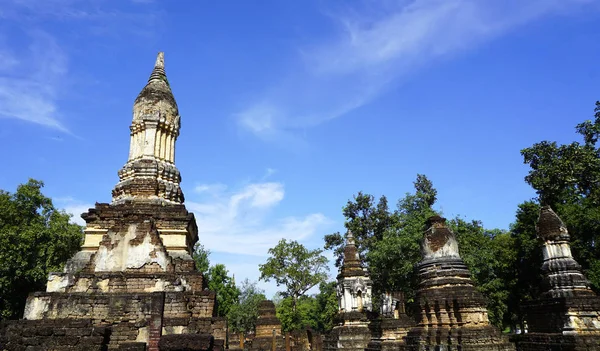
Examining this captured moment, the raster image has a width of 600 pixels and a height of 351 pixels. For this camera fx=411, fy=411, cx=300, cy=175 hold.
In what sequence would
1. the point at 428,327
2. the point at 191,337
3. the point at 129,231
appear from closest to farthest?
the point at 191,337 → the point at 428,327 → the point at 129,231

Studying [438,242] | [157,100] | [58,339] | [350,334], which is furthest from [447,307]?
[157,100]

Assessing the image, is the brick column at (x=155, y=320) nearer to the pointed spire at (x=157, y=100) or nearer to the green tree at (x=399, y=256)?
the pointed spire at (x=157, y=100)

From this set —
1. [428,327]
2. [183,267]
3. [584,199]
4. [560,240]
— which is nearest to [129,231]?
[183,267]

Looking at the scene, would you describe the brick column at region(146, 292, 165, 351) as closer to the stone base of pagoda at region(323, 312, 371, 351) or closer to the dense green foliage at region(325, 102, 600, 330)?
the stone base of pagoda at region(323, 312, 371, 351)

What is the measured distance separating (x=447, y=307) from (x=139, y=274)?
8351 mm

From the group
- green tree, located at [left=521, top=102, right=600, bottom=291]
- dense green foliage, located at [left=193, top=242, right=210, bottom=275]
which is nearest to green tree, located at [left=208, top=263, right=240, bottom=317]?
dense green foliage, located at [left=193, top=242, right=210, bottom=275]

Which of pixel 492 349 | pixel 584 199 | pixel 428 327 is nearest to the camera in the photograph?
pixel 492 349

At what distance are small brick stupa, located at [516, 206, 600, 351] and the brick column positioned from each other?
10920 mm

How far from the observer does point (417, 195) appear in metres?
36.7

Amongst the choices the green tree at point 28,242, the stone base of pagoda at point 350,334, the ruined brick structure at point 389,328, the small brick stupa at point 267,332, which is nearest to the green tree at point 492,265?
the ruined brick structure at point 389,328

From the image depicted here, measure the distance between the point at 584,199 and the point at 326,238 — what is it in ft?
71.9

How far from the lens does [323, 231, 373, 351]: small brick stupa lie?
16.6 metres

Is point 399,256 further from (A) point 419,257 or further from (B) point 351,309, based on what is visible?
(B) point 351,309

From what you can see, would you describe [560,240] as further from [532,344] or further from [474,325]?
[474,325]
